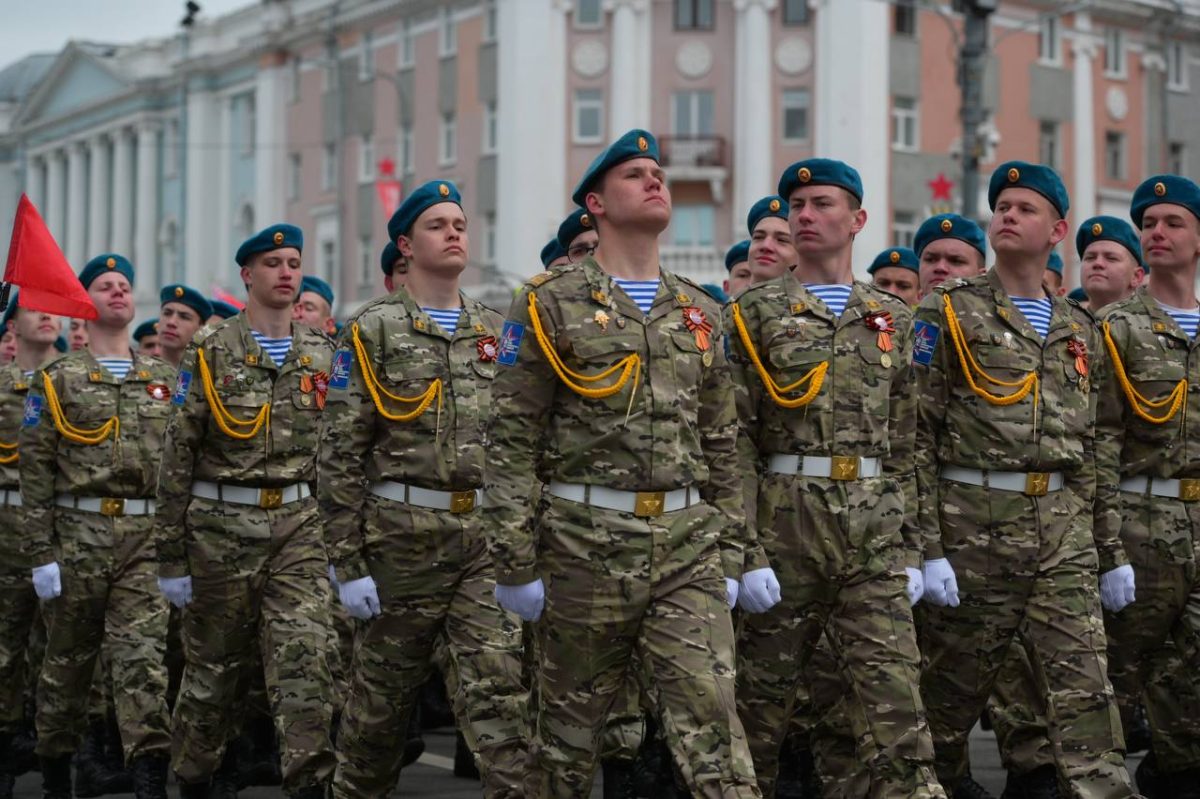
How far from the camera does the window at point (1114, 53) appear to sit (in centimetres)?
5559

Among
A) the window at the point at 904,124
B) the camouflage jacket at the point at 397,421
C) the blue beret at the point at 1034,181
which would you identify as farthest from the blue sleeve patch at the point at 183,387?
the window at the point at 904,124

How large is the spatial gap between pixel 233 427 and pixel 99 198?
71.7m

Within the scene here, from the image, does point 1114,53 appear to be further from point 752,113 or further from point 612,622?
point 612,622

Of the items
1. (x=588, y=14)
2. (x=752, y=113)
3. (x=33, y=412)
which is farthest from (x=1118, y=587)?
(x=588, y=14)

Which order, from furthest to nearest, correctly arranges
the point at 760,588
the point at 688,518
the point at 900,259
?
the point at 900,259
the point at 760,588
the point at 688,518

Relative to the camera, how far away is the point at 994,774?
442 inches

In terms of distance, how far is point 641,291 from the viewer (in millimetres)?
7312

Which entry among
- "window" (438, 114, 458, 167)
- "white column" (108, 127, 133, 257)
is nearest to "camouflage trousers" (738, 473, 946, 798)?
"window" (438, 114, 458, 167)

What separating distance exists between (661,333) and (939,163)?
45488 mm

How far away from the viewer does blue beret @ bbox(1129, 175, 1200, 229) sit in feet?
30.6

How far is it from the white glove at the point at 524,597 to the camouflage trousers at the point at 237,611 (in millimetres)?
2266

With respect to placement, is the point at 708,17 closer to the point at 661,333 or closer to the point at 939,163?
the point at 939,163

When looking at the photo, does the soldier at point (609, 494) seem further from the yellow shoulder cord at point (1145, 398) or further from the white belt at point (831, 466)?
the yellow shoulder cord at point (1145, 398)

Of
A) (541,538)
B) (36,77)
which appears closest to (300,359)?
(541,538)
